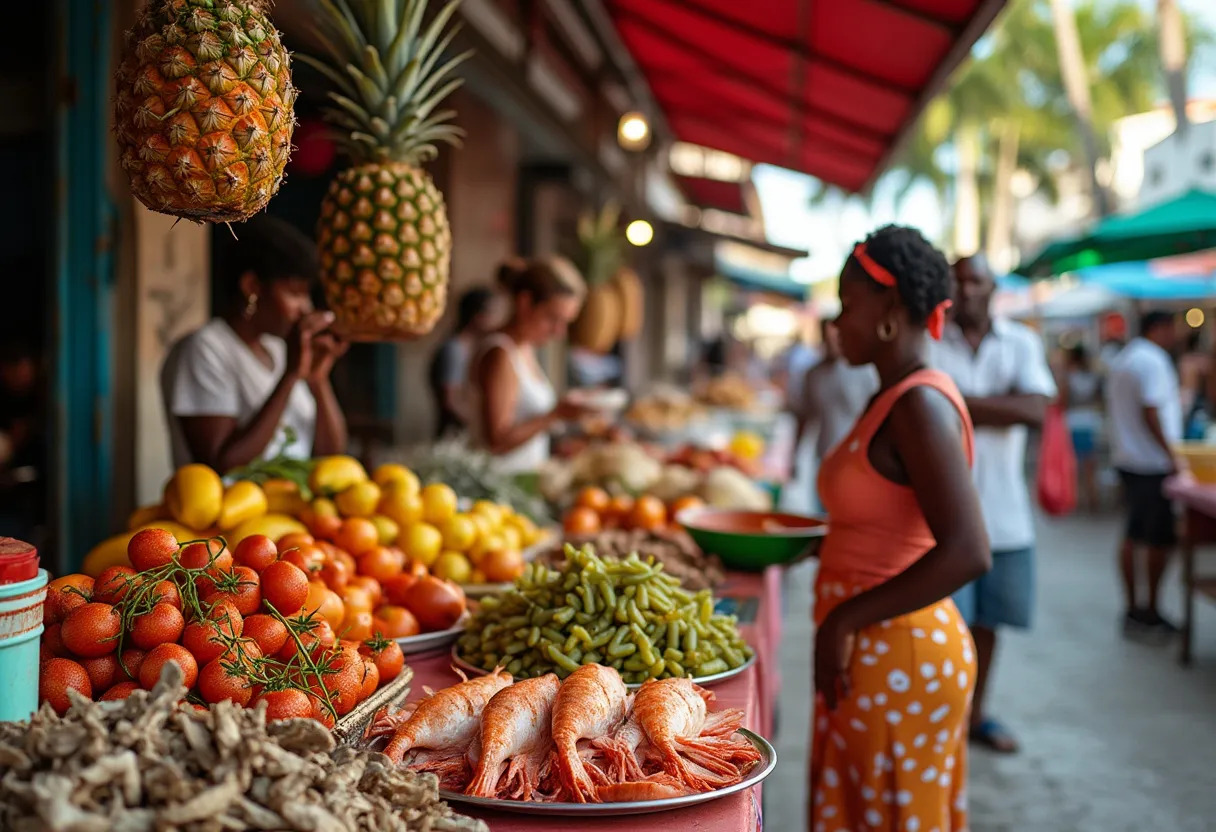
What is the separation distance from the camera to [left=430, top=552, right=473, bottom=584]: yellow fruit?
10.3 feet

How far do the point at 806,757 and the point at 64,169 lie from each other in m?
4.50

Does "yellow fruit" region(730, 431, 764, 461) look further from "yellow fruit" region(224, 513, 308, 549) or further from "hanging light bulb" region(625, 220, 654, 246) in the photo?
"yellow fruit" region(224, 513, 308, 549)

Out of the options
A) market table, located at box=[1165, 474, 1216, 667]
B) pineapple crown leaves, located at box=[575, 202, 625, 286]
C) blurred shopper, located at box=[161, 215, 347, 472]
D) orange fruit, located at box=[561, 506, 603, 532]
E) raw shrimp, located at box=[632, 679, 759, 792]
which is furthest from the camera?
pineapple crown leaves, located at box=[575, 202, 625, 286]

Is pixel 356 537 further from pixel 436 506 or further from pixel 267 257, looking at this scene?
pixel 267 257

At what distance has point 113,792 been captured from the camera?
122 cm

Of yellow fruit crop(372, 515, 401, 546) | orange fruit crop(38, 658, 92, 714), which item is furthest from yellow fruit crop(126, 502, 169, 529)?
orange fruit crop(38, 658, 92, 714)

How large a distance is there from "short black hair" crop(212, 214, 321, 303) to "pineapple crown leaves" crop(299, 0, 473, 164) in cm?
66

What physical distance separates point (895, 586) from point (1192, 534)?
18.1 ft

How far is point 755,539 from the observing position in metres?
3.57

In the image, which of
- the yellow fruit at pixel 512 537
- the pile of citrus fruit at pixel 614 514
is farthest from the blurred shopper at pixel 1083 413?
the yellow fruit at pixel 512 537

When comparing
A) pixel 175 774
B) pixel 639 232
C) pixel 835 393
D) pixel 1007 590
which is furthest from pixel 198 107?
pixel 639 232

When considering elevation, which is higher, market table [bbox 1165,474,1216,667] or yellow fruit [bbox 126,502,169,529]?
yellow fruit [bbox 126,502,169,529]

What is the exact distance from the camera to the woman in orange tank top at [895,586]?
2.67 meters

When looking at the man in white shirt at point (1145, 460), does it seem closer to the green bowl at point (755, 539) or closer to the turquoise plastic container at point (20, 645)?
the green bowl at point (755, 539)
